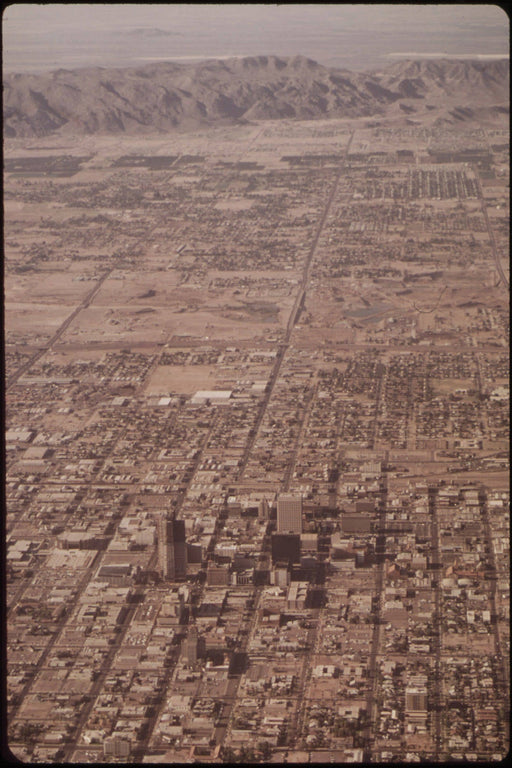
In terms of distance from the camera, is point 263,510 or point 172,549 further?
point 263,510

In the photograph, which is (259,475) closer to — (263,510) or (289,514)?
(263,510)

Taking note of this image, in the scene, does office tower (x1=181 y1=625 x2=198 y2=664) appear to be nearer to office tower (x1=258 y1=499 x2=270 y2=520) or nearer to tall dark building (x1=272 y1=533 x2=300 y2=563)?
tall dark building (x1=272 y1=533 x2=300 y2=563)

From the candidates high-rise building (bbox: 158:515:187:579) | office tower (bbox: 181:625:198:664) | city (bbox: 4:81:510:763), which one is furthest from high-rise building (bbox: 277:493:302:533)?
office tower (bbox: 181:625:198:664)

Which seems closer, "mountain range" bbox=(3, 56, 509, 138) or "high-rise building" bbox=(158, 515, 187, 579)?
"high-rise building" bbox=(158, 515, 187, 579)

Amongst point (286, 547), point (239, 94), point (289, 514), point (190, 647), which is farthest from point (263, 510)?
point (239, 94)

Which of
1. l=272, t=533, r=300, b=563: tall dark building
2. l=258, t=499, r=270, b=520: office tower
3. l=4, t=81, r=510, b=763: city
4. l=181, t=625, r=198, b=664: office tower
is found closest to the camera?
l=4, t=81, r=510, b=763: city

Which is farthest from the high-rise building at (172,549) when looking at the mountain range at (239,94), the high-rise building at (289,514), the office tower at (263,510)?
the mountain range at (239,94)
